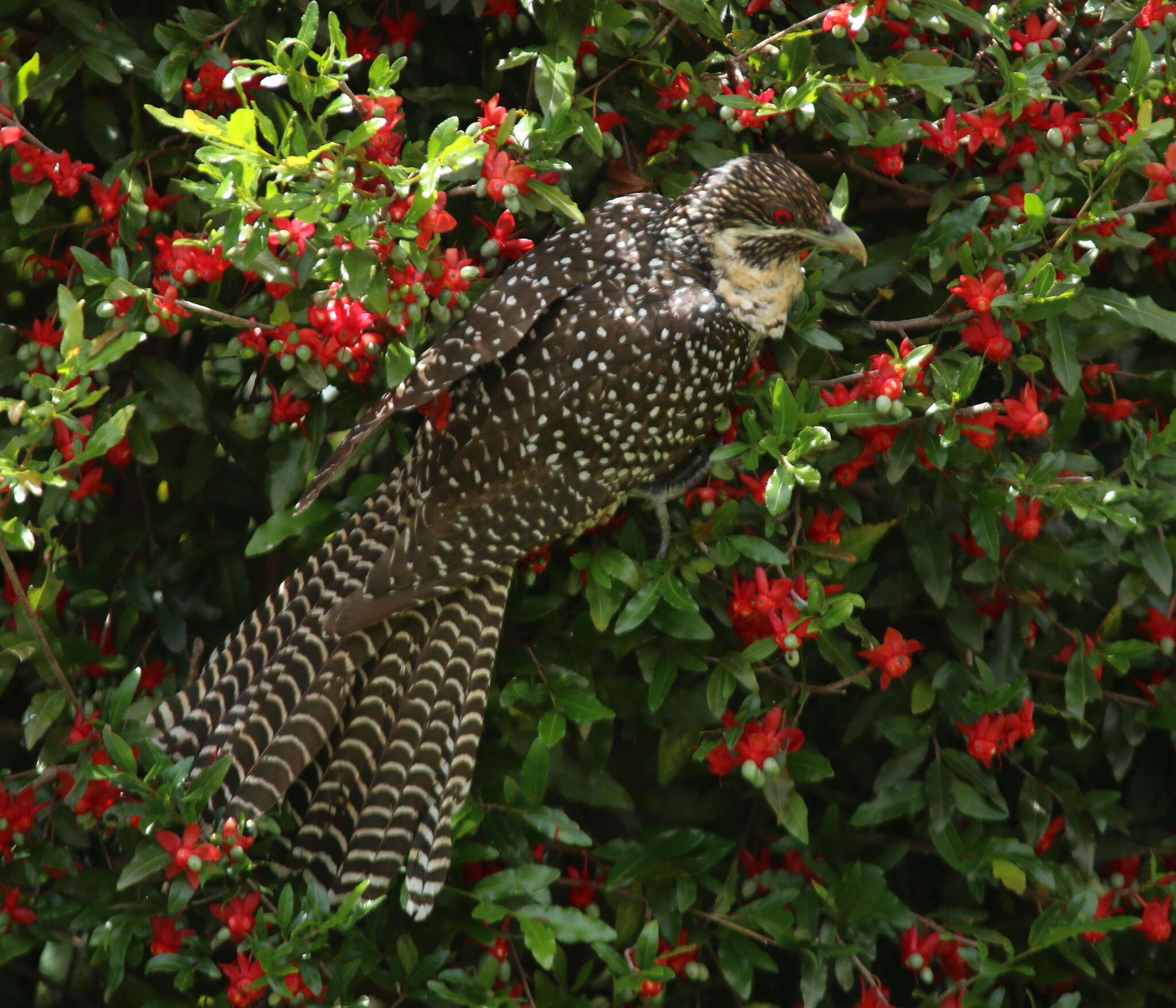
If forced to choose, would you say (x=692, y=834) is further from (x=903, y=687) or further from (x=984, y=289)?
(x=984, y=289)

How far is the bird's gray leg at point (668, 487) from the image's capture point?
233 cm

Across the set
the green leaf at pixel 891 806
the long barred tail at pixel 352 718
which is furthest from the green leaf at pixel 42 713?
the green leaf at pixel 891 806

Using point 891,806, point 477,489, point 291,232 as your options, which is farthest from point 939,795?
point 291,232

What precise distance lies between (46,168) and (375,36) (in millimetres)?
696

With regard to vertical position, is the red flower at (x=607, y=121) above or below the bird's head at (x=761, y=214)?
above

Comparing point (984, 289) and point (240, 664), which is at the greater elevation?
point (984, 289)

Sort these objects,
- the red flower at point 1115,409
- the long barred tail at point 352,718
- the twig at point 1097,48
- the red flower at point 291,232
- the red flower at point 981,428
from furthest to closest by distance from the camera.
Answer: the red flower at point 1115,409 → the twig at point 1097,48 → the long barred tail at point 352,718 → the red flower at point 981,428 → the red flower at point 291,232

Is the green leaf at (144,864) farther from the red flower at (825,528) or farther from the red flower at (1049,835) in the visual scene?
the red flower at (1049,835)

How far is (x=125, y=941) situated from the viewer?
2.07 meters

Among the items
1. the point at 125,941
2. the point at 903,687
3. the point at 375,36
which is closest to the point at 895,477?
the point at 903,687

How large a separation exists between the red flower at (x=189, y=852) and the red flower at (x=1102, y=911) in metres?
1.62

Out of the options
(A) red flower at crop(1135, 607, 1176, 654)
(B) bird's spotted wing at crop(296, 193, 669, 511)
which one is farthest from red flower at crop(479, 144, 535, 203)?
(A) red flower at crop(1135, 607, 1176, 654)

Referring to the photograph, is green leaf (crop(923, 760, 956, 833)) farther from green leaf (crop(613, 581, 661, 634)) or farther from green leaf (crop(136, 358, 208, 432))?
green leaf (crop(136, 358, 208, 432))

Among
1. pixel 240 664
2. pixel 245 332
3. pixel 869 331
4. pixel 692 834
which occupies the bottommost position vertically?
pixel 692 834
